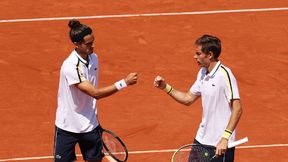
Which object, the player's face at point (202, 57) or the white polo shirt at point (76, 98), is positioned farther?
the white polo shirt at point (76, 98)

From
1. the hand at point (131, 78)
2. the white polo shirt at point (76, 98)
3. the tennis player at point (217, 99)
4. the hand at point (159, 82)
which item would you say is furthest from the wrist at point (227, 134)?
the white polo shirt at point (76, 98)

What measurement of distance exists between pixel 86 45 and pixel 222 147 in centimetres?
206

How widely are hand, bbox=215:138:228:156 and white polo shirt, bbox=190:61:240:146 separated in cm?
21

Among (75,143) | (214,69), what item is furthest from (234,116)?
(75,143)

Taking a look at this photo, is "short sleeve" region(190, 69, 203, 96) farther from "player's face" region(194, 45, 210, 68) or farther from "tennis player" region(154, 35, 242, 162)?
"player's face" region(194, 45, 210, 68)

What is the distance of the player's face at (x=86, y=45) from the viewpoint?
9.71m

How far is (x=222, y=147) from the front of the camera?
8.91m

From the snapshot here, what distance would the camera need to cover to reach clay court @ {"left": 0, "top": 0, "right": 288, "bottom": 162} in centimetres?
1248

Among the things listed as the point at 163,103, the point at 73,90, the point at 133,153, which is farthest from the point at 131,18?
the point at 73,90

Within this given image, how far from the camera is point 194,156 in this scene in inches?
361

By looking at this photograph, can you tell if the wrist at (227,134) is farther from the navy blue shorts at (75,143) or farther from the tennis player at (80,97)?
the navy blue shorts at (75,143)

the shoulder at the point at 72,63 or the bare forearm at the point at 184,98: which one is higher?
the shoulder at the point at 72,63

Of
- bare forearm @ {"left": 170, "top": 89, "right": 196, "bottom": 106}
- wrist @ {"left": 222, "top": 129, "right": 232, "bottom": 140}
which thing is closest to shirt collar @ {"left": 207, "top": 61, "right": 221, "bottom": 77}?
bare forearm @ {"left": 170, "top": 89, "right": 196, "bottom": 106}

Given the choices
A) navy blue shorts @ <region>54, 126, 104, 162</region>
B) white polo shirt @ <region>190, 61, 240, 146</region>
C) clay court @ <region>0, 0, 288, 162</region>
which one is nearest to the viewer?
white polo shirt @ <region>190, 61, 240, 146</region>
